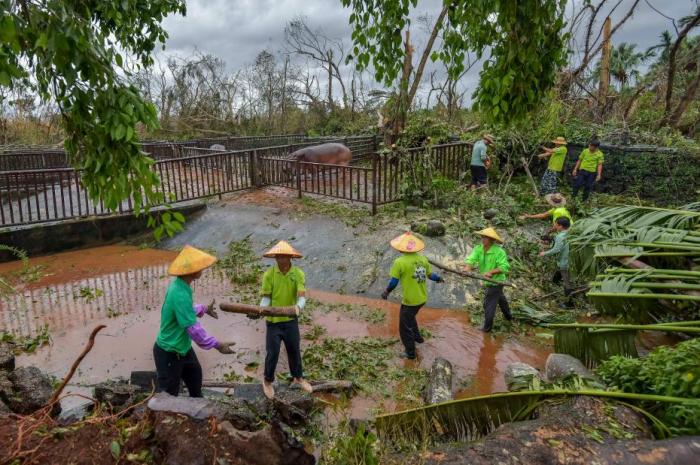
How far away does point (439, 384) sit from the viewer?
4734 millimetres

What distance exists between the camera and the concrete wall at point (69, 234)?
31.2ft

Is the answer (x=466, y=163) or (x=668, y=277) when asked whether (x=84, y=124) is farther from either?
(x=466, y=163)

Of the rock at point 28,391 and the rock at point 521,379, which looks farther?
the rock at point 28,391

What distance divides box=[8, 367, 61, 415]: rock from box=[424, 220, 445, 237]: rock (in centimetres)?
629

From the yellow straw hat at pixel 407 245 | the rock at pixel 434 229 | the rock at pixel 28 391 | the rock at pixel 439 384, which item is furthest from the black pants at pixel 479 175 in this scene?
the rock at pixel 28 391

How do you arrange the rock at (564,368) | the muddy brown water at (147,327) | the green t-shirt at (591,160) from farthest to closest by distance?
the green t-shirt at (591,160) < the muddy brown water at (147,327) < the rock at (564,368)

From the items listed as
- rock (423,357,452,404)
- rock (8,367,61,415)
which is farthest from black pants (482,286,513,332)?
rock (8,367,61,415)

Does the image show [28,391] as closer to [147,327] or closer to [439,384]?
[147,327]

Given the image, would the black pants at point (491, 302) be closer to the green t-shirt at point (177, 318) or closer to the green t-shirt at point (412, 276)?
the green t-shirt at point (412, 276)

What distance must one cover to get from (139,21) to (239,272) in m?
4.92

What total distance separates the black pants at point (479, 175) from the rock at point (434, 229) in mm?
3000

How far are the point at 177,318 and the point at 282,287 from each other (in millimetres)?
1106

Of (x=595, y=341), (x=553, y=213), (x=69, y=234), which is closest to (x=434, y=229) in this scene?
(x=553, y=213)

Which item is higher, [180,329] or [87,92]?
[87,92]
